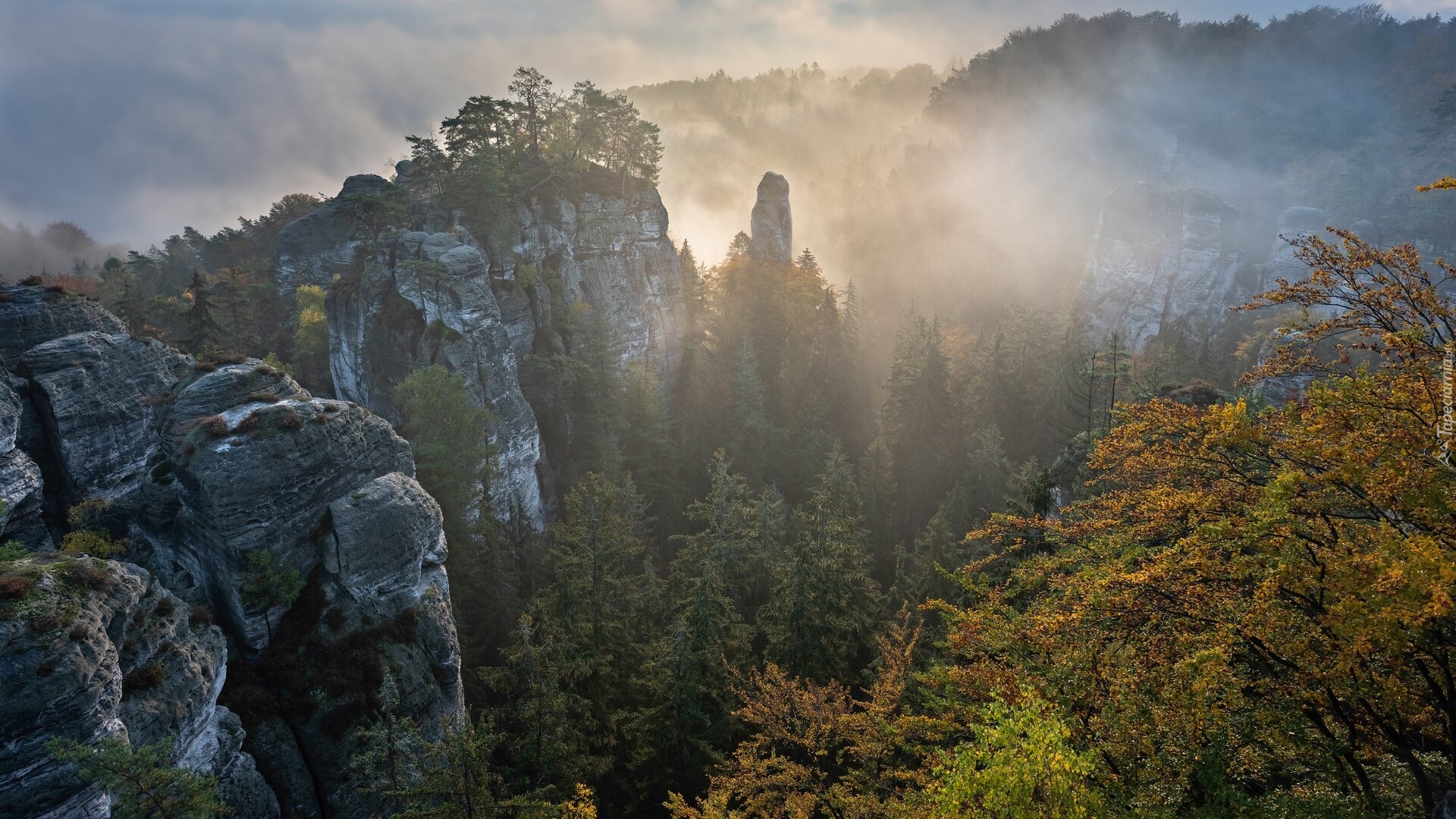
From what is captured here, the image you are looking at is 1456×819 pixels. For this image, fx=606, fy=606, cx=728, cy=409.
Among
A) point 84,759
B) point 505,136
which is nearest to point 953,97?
point 505,136

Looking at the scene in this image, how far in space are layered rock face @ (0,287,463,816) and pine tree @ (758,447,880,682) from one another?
39.9ft

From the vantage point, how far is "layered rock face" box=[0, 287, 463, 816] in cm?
1562

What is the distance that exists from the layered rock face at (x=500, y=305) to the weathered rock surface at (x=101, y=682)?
19.1m

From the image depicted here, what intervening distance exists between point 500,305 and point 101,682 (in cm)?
2952

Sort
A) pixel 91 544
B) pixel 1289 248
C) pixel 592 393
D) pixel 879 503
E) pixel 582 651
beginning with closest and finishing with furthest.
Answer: pixel 91 544
pixel 582 651
pixel 879 503
pixel 592 393
pixel 1289 248

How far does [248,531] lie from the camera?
1734cm

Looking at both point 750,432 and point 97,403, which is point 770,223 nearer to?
point 750,432

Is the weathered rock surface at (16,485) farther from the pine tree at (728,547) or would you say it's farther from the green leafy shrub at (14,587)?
the pine tree at (728,547)

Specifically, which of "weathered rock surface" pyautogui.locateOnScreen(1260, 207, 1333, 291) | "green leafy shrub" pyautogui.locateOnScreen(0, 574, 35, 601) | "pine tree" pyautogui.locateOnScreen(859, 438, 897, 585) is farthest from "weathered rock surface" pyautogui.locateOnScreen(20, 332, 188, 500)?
"weathered rock surface" pyautogui.locateOnScreen(1260, 207, 1333, 291)

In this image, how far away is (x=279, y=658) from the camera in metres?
17.2

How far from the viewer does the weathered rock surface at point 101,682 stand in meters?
10.4

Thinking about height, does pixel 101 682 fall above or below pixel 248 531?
below

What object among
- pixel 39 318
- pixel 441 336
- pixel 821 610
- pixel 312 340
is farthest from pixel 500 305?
pixel 821 610

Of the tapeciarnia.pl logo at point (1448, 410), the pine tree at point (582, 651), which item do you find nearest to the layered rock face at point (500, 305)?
the pine tree at point (582, 651)
